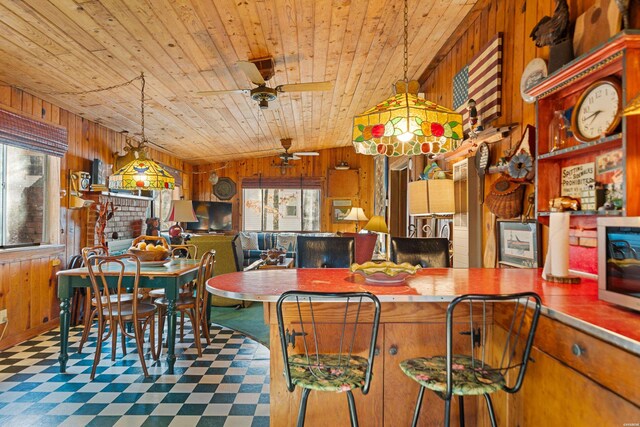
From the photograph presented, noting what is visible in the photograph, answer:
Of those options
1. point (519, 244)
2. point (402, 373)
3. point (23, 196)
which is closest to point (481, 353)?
point (402, 373)

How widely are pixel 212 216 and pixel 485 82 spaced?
24.1ft

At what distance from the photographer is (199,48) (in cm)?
335

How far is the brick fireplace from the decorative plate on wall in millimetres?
2645

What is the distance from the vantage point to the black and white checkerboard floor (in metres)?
2.53

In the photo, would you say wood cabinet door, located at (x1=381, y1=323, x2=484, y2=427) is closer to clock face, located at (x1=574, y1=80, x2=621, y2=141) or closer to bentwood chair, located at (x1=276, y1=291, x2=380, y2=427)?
bentwood chair, located at (x1=276, y1=291, x2=380, y2=427)

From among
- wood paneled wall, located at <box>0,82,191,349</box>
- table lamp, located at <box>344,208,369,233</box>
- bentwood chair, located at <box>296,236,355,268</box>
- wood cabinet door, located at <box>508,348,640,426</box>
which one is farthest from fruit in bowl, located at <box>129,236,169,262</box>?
table lamp, located at <box>344,208,369,233</box>

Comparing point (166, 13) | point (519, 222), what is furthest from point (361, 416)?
point (166, 13)

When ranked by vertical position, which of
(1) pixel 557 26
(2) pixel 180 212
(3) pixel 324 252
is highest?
(1) pixel 557 26

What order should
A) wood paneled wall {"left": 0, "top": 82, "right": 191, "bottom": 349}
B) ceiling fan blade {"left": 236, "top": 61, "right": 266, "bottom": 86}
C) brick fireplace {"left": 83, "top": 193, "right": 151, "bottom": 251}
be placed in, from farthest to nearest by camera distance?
1. brick fireplace {"left": 83, "top": 193, "right": 151, "bottom": 251}
2. wood paneled wall {"left": 0, "top": 82, "right": 191, "bottom": 349}
3. ceiling fan blade {"left": 236, "top": 61, "right": 266, "bottom": 86}

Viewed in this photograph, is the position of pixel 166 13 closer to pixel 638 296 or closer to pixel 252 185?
pixel 638 296

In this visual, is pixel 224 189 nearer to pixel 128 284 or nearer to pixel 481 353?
pixel 128 284

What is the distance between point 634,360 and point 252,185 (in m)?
9.12

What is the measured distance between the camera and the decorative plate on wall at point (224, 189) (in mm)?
9773

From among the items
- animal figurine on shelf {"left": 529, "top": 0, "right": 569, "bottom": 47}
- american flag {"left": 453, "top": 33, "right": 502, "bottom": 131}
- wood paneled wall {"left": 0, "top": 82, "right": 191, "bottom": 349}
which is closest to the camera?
animal figurine on shelf {"left": 529, "top": 0, "right": 569, "bottom": 47}
